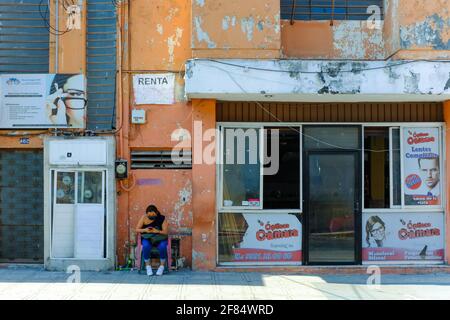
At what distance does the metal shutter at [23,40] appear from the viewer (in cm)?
1016

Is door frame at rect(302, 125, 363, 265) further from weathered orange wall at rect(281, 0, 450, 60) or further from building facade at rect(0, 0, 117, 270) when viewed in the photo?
building facade at rect(0, 0, 117, 270)

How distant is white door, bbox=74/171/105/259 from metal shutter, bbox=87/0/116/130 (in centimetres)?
96

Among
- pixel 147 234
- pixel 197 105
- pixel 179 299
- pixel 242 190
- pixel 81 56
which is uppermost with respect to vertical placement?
pixel 81 56

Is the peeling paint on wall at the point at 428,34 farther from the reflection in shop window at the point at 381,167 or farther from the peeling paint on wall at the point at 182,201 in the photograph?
the peeling paint on wall at the point at 182,201

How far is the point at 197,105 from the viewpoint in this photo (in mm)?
9758

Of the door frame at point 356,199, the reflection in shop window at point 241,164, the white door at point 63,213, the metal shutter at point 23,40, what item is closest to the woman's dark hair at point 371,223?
the door frame at point 356,199

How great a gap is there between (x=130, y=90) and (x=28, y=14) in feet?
7.92

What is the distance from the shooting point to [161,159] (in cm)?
998

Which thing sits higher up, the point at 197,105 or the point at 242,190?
the point at 197,105

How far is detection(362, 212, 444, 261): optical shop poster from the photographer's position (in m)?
10.0

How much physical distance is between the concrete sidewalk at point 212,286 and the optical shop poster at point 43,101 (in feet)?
8.68

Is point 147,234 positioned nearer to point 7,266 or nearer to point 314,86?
point 7,266

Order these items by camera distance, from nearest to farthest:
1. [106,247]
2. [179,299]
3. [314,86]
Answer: [179,299]
[314,86]
[106,247]

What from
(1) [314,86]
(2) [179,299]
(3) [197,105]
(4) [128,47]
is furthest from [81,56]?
(2) [179,299]
